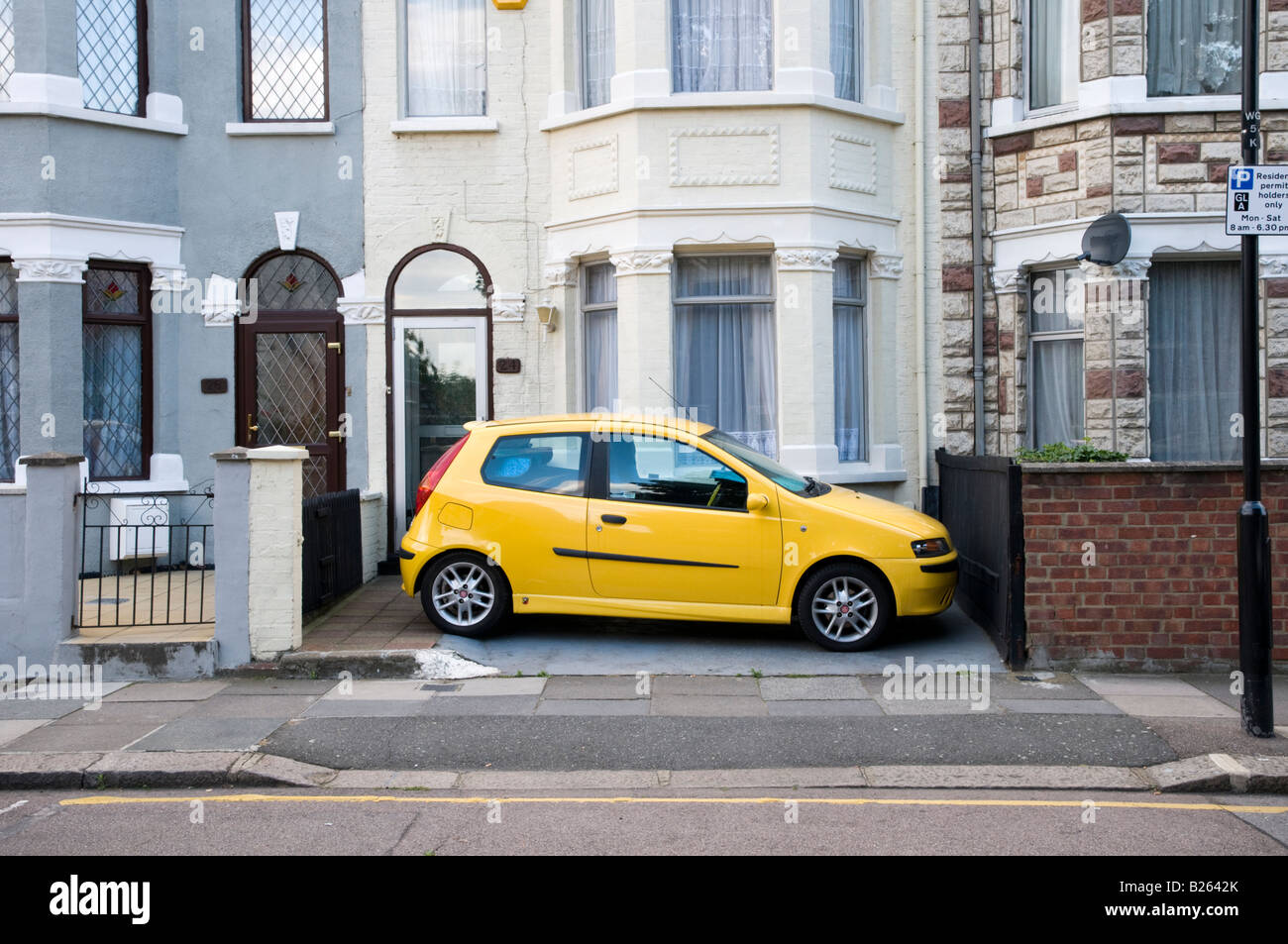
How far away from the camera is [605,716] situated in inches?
306

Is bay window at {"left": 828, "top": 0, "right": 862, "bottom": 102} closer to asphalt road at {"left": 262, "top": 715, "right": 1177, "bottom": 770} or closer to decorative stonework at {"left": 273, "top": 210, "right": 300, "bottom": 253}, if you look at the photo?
decorative stonework at {"left": 273, "top": 210, "right": 300, "bottom": 253}

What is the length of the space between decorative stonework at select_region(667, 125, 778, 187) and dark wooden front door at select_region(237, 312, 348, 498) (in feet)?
14.0

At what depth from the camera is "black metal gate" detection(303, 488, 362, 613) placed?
10.3m

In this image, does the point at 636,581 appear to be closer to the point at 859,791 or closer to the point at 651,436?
the point at 651,436

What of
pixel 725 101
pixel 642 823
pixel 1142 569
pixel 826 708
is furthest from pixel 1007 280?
pixel 642 823

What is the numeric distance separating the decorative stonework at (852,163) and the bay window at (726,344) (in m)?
1.16

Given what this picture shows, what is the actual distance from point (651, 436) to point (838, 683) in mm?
2490

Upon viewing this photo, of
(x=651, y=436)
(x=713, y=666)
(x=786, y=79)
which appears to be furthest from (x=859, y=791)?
(x=786, y=79)

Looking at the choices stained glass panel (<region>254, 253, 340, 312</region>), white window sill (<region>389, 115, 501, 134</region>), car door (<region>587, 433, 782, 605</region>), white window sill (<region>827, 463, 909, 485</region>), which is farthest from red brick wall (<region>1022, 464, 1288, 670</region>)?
stained glass panel (<region>254, 253, 340, 312</region>)

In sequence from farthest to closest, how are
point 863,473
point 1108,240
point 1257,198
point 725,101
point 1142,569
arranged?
point 863,473 → point 725,101 → point 1108,240 → point 1142,569 → point 1257,198

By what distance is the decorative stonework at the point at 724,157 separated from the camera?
12305mm

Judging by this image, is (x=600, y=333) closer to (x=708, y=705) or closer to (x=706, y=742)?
(x=708, y=705)

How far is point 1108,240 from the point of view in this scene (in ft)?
38.5

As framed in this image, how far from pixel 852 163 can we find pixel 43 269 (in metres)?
8.56
